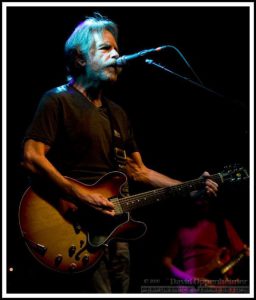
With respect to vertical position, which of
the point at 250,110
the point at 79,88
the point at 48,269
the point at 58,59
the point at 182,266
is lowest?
the point at 182,266

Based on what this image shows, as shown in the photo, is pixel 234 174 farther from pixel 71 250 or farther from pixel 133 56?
pixel 71 250

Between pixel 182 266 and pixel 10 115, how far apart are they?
2249 millimetres

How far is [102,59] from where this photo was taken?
2449 millimetres

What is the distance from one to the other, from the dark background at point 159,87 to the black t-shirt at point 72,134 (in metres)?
0.65

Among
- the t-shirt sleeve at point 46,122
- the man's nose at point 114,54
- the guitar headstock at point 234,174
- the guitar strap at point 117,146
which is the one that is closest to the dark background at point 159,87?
the guitar headstock at point 234,174

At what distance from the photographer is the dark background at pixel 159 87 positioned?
2822 mm

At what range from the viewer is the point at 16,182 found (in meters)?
2.81

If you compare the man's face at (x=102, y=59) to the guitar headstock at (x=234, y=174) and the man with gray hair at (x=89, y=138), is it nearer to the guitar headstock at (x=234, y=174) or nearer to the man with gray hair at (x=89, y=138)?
the man with gray hair at (x=89, y=138)

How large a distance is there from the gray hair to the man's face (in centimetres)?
4

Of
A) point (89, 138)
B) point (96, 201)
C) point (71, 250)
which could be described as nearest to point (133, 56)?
point (89, 138)

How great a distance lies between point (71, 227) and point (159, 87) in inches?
71.1

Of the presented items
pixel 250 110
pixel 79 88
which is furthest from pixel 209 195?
pixel 79 88

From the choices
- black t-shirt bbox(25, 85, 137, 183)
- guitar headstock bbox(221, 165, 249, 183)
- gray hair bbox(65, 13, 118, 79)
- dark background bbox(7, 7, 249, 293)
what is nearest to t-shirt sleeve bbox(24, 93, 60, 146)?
black t-shirt bbox(25, 85, 137, 183)

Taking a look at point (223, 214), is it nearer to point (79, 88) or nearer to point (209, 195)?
point (209, 195)
